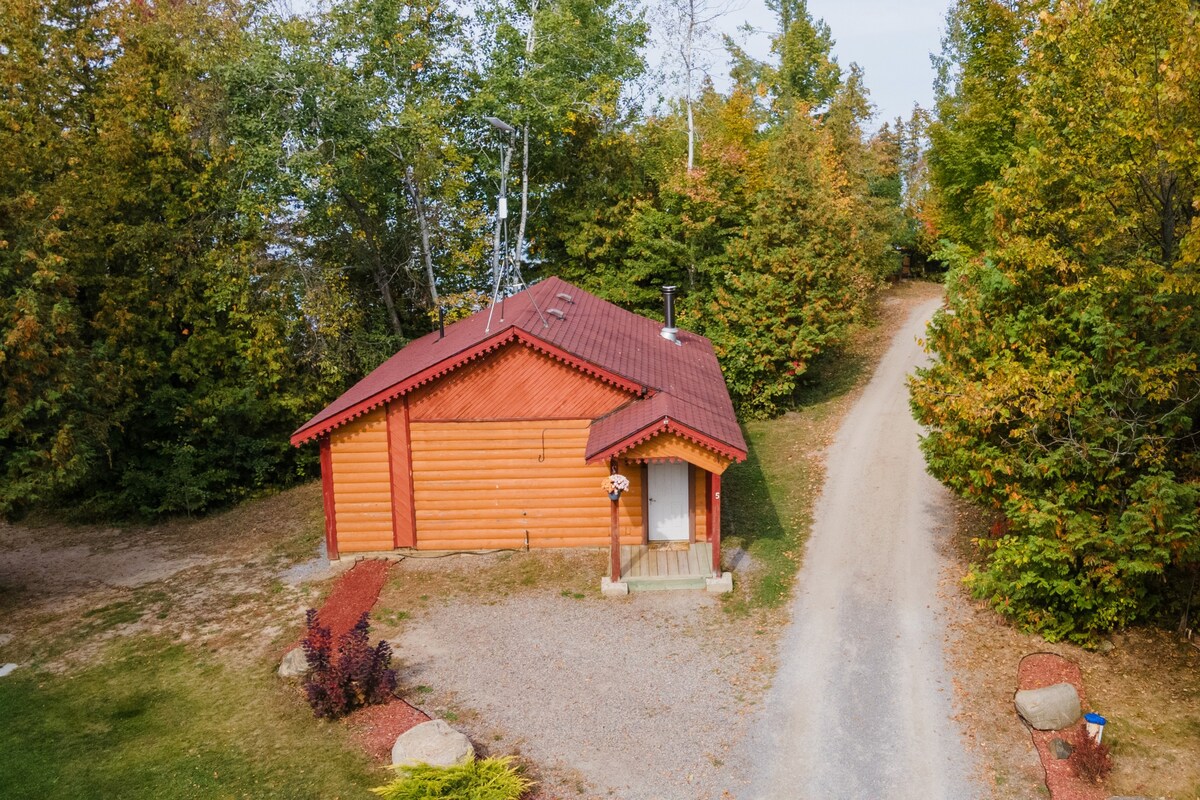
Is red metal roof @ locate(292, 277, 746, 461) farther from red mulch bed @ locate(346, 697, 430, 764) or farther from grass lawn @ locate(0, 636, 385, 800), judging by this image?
red mulch bed @ locate(346, 697, 430, 764)

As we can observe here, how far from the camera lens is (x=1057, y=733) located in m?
11.8

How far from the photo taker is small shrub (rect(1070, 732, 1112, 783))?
35.6ft

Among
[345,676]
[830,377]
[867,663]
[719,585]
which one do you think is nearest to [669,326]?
[719,585]

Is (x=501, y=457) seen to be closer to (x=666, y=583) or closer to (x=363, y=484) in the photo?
(x=363, y=484)

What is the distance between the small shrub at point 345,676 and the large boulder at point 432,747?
1504 millimetres

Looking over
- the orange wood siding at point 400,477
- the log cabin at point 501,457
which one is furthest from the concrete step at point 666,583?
the orange wood siding at point 400,477

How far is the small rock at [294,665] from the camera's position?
1408 cm

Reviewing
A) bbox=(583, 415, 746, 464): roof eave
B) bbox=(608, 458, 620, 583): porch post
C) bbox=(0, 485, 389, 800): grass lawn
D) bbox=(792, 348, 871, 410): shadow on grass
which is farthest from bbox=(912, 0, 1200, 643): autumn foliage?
bbox=(792, 348, 871, 410): shadow on grass

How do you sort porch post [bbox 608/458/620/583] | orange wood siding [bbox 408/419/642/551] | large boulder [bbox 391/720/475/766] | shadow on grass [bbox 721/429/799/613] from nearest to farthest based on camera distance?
1. large boulder [bbox 391/720/475/766]
2. porch post [bbox 608/458/620/583]
3. shadow on grass [bbox 721/429/799/613]
4. orange wood siding [bbox 408/419/642/551]

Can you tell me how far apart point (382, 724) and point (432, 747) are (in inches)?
67.6

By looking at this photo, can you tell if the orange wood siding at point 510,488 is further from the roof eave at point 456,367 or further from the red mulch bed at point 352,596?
the red mulch bed at point 352,596

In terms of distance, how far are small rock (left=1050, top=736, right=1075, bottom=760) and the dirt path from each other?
116 centimetres

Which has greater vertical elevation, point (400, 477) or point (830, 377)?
point (830, 377)

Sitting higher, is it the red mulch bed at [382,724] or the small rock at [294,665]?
the small rock at [294,665]
